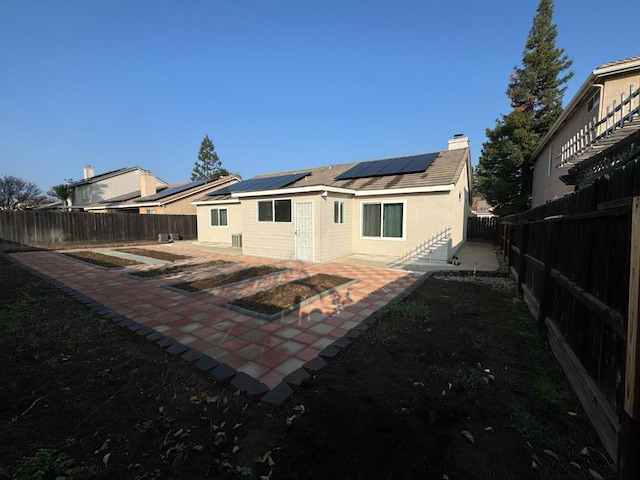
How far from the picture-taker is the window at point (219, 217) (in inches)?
629

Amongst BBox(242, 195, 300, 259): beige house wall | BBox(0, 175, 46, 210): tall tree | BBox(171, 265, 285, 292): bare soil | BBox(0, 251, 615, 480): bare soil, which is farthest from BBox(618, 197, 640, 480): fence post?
BBox(0, 175, 46, 210): tall tree

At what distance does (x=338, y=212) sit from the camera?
10.4 meters

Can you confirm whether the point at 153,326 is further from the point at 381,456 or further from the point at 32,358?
the point at 381,456

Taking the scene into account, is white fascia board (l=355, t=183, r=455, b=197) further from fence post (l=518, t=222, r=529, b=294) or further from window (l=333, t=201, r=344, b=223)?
fence post (l=518, t=222, r=529, b=294)

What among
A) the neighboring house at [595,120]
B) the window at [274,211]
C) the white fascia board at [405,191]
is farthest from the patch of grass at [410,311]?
the window at [274,211]

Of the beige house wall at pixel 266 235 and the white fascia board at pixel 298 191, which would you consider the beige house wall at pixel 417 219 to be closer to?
the white fascia board at pixel 298 191

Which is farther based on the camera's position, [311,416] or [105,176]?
[105,176]

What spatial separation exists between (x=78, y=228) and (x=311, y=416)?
19.3m

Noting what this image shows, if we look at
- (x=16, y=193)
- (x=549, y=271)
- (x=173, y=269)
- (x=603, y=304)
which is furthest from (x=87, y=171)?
(x=603, y=304)

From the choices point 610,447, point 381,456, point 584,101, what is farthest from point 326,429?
point 584,101

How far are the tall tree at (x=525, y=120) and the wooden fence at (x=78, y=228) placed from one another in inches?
904

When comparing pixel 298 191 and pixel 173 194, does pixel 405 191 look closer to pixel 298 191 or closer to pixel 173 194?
pixel 298 191

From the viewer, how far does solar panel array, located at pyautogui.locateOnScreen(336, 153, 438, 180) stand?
36.9 ft

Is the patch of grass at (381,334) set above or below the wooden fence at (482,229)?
below
